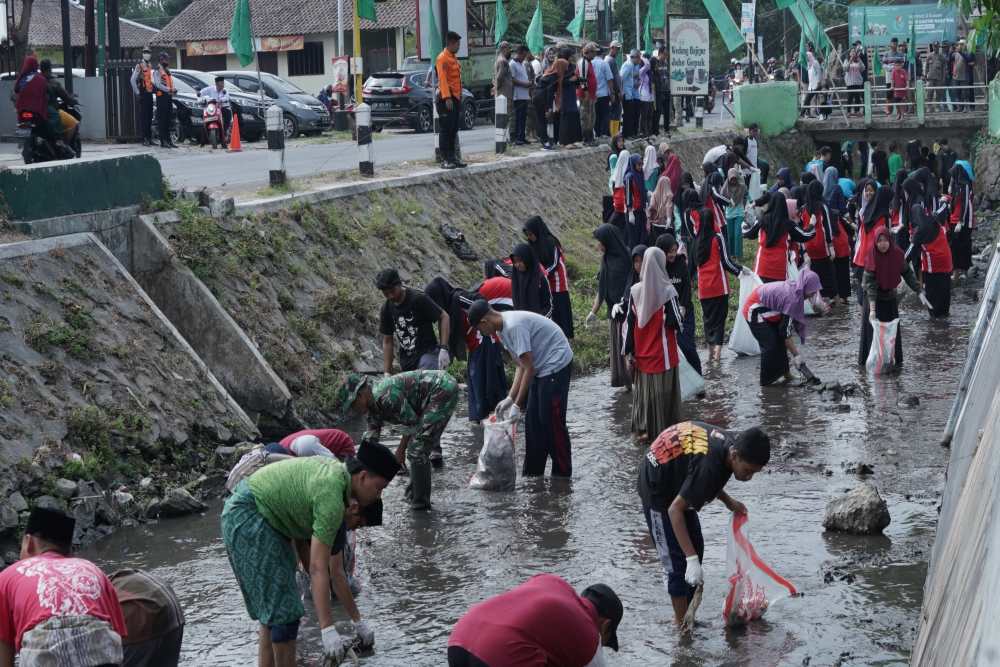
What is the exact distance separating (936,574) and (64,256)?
793 cm

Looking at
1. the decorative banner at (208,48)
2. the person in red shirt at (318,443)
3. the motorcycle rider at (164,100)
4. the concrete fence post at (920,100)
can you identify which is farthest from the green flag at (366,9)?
the decorative banner at (208,48)

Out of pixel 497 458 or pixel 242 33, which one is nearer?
pixel 497 458

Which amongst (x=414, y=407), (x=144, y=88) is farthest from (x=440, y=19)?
(x=414, y=407)

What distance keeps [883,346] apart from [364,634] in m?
8.55

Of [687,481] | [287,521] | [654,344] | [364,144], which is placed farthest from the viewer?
→ [364,144]

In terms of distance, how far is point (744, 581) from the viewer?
7426mm

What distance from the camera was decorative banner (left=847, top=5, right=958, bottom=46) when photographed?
3725cm

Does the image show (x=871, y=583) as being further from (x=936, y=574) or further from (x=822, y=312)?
(x=822, y=312)

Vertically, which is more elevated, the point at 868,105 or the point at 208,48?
the point at 208,48

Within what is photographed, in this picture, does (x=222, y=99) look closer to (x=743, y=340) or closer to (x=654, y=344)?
(x=743, y=340)

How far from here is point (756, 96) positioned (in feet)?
113

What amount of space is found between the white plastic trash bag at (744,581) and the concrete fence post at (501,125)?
15980 mm

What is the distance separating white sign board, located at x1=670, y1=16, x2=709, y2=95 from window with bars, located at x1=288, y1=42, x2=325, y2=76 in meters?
26.4

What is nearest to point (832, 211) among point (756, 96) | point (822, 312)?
point (822, 312)
